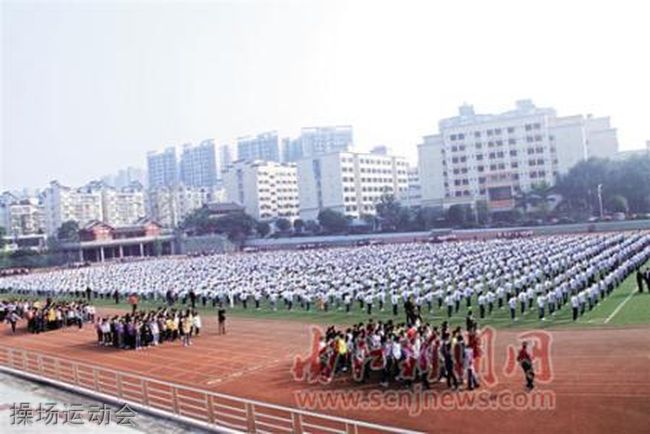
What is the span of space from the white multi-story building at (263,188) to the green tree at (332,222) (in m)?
28.1

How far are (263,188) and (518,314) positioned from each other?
96899mm

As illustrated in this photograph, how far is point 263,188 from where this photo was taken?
375ft

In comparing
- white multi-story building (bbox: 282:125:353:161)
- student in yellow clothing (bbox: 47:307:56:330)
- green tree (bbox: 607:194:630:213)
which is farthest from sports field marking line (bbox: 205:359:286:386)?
white multi-story building (bbox: 282:125:353:161)

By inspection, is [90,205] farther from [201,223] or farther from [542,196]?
[542,196]

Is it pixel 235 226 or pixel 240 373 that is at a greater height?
pixel 235 226

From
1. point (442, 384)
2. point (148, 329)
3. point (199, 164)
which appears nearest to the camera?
point (442, 384)

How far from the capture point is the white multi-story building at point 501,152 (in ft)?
270

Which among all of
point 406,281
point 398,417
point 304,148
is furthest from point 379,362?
point 304,148

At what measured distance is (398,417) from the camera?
10.6 metres

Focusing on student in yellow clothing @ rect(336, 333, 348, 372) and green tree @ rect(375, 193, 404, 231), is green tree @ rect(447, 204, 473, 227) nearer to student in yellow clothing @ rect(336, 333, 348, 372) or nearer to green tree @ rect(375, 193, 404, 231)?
green tree @ rect(375, 193, 404, 231)

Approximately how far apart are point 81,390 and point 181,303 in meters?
18.0

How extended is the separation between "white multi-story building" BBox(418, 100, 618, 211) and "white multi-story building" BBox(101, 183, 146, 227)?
227 ft

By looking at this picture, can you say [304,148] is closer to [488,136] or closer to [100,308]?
[488,136]

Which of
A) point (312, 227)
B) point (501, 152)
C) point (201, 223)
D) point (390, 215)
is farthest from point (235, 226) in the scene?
point (501, 152)
